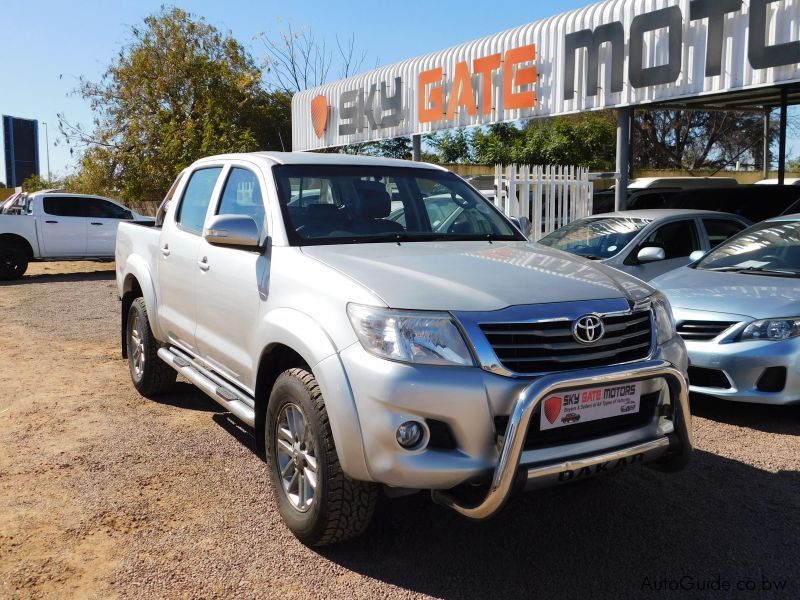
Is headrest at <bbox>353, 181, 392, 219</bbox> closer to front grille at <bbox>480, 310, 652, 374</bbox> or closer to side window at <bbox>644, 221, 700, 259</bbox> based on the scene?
front grille at <bbox>480, 310, 652, 374</bbox>

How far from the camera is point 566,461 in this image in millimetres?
2979

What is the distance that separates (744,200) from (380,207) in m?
10.5

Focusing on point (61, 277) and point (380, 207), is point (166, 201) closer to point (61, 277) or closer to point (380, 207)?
point (380, 207)

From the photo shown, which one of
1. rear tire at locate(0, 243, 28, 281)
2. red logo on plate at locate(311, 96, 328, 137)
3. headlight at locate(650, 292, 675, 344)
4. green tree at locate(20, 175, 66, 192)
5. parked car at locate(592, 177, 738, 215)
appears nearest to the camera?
headlight at locate(650, 292, 675, 344)

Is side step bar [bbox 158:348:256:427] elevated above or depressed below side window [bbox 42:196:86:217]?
below

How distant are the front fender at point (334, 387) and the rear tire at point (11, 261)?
14583mm

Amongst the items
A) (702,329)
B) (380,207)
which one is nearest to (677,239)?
(702,329)

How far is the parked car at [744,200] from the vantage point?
41.7 ft

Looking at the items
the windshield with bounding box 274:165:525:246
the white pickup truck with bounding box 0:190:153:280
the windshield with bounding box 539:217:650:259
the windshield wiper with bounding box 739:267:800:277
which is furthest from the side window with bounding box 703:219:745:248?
the white pickup truck with bounding box 0:190:153:280

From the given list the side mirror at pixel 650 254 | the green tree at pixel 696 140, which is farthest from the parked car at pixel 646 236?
the green tree at pixel 696 140

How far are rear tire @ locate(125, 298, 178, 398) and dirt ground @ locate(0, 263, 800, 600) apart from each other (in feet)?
1.58

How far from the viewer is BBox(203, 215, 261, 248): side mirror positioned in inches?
153

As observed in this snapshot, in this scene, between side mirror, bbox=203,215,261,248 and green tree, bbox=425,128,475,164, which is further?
green tree, bbox=425,128,475,164

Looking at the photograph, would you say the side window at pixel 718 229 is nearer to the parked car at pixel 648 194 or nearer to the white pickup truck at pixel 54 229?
the parked car at pixel 648 194
